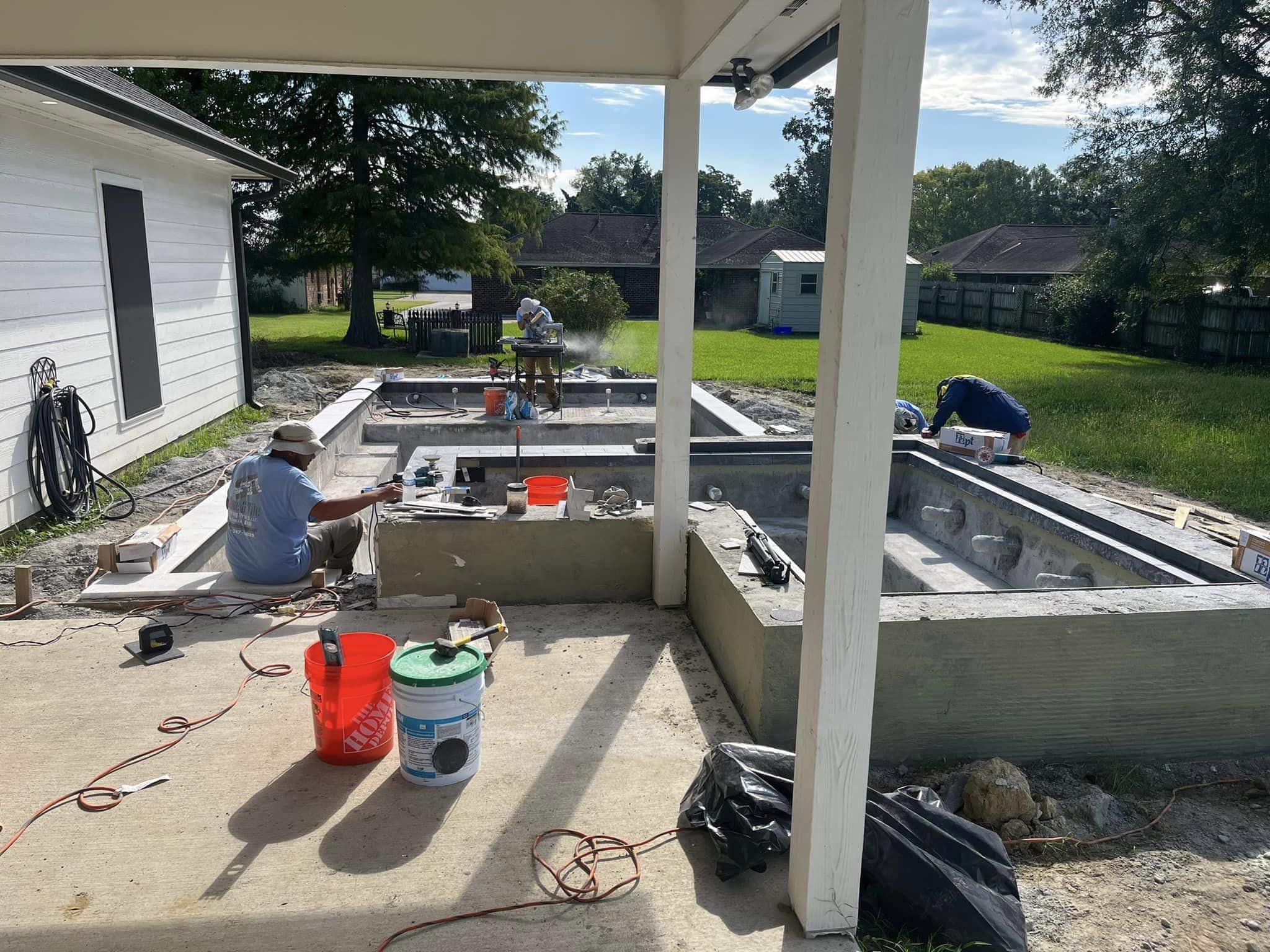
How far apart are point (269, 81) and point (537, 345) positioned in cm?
1351

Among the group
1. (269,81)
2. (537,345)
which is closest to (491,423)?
(537,345)

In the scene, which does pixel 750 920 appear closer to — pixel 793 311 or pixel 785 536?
pixel 785 536

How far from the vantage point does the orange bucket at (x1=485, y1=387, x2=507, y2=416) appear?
1109 cm

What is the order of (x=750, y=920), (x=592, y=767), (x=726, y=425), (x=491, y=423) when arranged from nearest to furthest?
(x=750, y=920) < (x=592, y=767) < (x=726, y=425) < (x=491, y=423)

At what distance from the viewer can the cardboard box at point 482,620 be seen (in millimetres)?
4492

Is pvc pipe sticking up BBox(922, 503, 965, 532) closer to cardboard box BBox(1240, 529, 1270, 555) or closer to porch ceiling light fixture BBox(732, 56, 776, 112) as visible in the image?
cardboard box BBox(1240, 529, 1270, 555)

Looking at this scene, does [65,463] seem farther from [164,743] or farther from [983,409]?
[983,409]

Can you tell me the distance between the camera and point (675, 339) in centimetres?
474

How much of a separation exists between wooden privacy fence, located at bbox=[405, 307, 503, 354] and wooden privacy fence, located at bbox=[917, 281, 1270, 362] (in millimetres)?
17321

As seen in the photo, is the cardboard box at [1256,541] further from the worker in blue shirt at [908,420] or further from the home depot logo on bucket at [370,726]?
the worker in blue shirt at [908,420]

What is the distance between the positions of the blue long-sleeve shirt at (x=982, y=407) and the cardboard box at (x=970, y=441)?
1.37 metres

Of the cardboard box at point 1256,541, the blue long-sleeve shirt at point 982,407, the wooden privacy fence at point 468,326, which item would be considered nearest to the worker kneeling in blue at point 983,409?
the blue long-sleeve shirt at point 982,407

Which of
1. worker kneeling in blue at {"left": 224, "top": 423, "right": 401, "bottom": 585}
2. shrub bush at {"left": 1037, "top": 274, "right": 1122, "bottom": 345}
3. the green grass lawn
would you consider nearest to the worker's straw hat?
worker kneeling in blue at {"left": 224, "top": 423, "right": 401, "bottom": 585}

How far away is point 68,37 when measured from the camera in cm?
366
